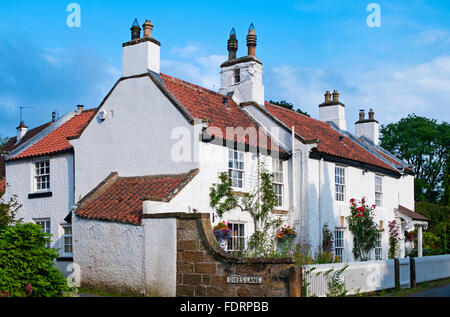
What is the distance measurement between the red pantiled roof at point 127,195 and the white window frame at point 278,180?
4804 mm

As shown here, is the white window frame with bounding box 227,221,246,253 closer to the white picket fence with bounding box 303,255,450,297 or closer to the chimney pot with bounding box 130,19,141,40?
the white picket fence with bounding box 303,255,450,297

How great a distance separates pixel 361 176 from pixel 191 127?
11080mm

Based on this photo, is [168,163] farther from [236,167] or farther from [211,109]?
[211,109]

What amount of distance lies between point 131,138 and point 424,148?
40.6 meters

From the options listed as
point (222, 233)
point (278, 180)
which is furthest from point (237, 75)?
point (222, 233)

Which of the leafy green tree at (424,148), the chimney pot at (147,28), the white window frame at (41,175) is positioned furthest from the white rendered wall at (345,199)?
the leafy green tree at (424,148)

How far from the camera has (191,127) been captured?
17609 mm

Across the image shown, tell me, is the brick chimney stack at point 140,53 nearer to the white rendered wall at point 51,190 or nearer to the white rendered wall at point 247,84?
the white rendered wall at point 51,190

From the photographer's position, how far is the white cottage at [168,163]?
17188 millimetres

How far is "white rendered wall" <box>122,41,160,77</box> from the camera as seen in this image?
19.4m

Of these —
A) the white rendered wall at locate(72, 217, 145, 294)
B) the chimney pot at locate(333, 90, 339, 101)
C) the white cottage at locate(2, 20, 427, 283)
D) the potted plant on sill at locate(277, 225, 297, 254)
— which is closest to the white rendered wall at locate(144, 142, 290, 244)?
the white cottage at locate(2, 20, 427, 283)

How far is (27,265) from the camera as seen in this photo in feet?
40.4
